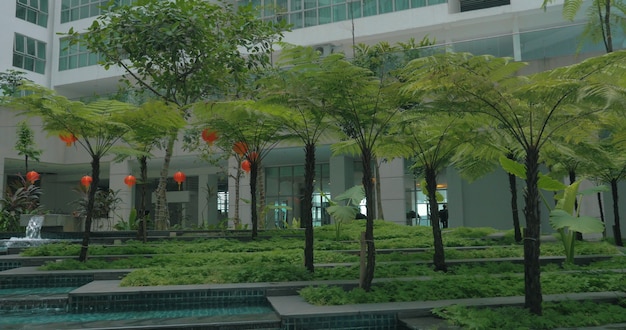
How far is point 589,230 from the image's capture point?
6.29 metres

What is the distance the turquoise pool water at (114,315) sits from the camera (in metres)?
5.52

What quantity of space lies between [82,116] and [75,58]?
20.1 m

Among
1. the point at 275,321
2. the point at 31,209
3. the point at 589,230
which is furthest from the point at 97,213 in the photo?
the point at 589,230

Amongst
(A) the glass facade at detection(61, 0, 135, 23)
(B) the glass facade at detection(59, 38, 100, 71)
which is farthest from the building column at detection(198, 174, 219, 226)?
(A) the glass facade at detection(61, 0, 135, 23)

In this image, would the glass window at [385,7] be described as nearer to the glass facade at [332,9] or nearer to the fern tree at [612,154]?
the glass facade at [332,9]

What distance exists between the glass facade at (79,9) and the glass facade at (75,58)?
147 cm

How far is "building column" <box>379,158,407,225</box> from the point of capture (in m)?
19.1

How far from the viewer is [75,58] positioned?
25.3 meters

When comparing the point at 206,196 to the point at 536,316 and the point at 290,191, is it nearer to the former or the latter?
the point at 290,191

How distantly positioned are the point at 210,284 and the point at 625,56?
534 cm

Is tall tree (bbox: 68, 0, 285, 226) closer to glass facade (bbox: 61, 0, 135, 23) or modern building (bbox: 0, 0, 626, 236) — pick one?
modern building (bbox: 0, 0, 626, 236)

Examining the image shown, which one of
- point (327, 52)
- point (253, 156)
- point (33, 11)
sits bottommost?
point (253, 156)

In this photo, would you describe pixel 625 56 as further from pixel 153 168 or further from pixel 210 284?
pixel 153 168

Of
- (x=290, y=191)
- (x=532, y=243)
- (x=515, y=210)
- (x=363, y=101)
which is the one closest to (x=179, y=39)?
(x=363, y=101)
